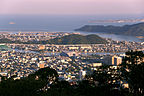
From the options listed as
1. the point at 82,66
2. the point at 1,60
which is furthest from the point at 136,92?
the point at 1,60

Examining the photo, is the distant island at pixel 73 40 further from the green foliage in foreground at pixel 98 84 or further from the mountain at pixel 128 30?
the green foliage in foreground at pixel 98 84

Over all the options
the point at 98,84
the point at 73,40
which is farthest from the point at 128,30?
the point at 98,84

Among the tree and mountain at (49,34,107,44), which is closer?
the tree

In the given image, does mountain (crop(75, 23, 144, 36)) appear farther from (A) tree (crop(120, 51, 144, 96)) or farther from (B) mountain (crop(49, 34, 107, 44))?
(A) tree (crop(120, 51, 144, 96))

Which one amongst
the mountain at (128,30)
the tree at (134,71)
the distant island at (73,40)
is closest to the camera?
the tree at (134,71)

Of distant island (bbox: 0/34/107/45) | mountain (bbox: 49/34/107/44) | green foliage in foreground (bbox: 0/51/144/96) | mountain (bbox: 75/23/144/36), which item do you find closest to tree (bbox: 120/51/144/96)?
green foliage in foreground (bbox: 0/51/144/96)

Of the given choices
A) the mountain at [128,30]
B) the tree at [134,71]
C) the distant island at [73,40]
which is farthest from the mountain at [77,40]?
→ the tree at [134,71]

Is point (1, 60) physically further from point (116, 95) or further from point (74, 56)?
point (116, 95)

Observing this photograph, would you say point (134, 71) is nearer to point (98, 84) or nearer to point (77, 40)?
point (98, 84)

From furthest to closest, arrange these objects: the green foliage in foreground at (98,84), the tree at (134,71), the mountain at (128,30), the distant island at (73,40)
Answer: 1. the mountain at (128,30)
2. the distant island at (73,40)
3. the tree at (134,71)
4. the green foliage in foreground at (98,84)
